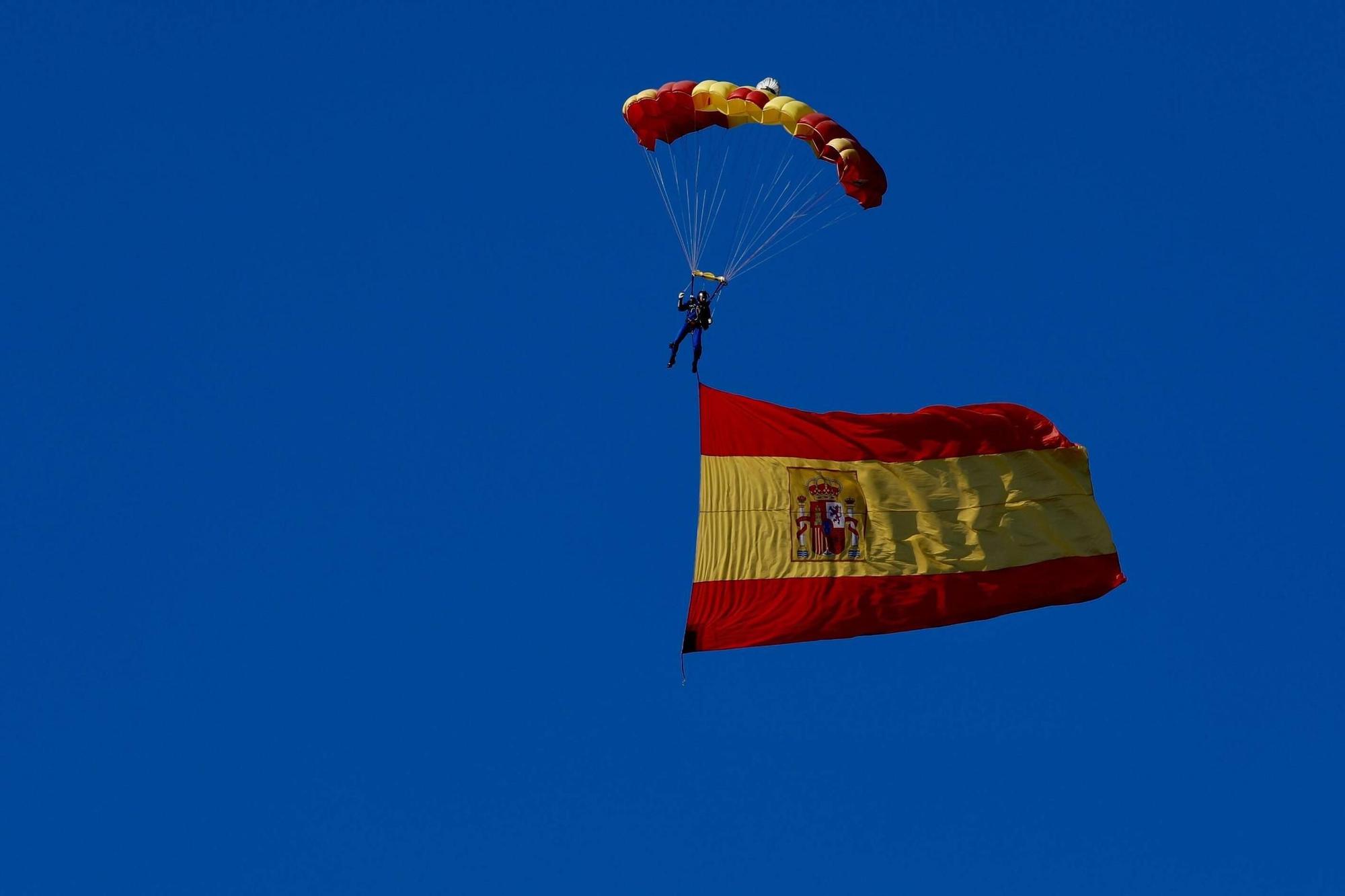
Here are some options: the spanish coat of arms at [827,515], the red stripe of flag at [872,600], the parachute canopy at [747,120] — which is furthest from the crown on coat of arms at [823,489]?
the parachute canopy at [747,120]

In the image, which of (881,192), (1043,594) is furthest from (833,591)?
(881,192)

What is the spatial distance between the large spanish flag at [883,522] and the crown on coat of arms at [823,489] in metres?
0.02

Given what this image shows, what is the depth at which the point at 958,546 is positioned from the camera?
3005 centimetres

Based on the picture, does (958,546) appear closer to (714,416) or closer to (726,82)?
(714,416)

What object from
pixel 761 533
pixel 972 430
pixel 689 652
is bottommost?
pixel 689 652

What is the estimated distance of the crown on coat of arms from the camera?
29.7m

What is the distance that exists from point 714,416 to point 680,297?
1.55 m

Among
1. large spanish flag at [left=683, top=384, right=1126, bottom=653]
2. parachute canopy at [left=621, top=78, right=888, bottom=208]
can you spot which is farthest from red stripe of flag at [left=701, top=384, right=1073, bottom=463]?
parachute canopy at [left=621, top=78, right=888, bottom=208]

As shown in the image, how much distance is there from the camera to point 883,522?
29.8 metres

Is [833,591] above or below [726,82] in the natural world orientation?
below

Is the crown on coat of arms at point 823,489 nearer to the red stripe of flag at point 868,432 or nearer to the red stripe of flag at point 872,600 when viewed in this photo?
the red stripe of flag at point 868,432

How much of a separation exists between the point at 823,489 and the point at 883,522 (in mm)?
860

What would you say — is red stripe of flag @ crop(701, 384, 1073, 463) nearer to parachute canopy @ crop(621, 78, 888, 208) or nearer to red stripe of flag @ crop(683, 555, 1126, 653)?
red stripe of flag @ crop(683, 555, 1126, 653)

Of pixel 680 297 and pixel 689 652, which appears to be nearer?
pixel 689 652
